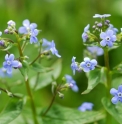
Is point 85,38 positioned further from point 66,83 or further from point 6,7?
point 6,7

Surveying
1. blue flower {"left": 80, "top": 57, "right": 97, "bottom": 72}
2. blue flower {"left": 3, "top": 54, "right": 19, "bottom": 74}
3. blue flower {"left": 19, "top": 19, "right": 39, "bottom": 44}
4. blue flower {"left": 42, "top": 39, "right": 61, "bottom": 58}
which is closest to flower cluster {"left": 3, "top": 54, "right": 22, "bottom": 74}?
blue flower {"left": 3, "top": 54, "right": 19, "bottom": 74}

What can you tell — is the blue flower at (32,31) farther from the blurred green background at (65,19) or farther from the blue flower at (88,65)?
the blurred green background at (65,19)

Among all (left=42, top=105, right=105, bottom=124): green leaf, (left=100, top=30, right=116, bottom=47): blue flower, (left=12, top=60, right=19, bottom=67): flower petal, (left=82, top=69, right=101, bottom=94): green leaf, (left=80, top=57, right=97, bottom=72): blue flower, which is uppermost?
(left=100, top=30, right=116, bottom=47): blue flower

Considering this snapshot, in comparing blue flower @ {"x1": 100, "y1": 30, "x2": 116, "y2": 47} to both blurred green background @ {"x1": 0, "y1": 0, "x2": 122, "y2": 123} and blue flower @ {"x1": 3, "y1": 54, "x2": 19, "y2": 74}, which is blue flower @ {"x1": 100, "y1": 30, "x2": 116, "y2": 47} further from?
blurred green background @ {"x1": 0, "y1": 0, "x2": 122, "y2": 123}

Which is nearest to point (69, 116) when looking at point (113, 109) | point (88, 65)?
point (113, 109)

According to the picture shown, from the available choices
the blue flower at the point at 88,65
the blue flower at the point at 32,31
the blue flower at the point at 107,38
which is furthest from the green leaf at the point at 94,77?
the blue flower at the point at 32,31

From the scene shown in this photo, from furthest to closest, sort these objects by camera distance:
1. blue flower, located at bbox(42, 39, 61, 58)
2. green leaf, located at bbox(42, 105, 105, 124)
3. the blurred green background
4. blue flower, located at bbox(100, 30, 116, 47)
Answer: the blurred green background, green leaf, located at bbox(42, 105, 105, 124), blue flower, located at bbox(42, 39, 61, 58), blue flower, located at bbox(100, 30, 116, 47)

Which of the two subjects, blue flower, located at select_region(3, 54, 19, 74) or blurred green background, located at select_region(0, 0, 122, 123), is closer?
blue flower, located at select_region(3, 54, 19, 74)
